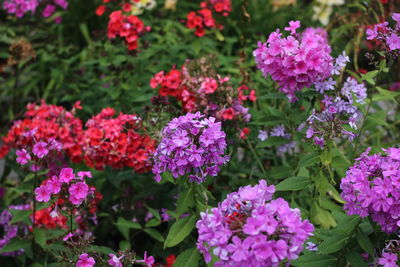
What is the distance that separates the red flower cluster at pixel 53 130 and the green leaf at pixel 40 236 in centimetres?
46

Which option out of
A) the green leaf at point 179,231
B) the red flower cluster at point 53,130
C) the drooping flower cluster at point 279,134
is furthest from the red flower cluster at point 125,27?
the green leaf at point 179,231

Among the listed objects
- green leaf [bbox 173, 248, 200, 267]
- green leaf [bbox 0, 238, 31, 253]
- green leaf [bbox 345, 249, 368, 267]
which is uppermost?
green leaf [bbox 173, 248, 200, 267]

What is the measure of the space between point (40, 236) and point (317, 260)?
1.26 metres

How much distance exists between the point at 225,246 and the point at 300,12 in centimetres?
402

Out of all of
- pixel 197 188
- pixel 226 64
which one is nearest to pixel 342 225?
pixel 197 188

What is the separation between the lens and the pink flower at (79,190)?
2168mm

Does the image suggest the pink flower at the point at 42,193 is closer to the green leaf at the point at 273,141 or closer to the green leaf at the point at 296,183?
the green leaf at the point at 296,183

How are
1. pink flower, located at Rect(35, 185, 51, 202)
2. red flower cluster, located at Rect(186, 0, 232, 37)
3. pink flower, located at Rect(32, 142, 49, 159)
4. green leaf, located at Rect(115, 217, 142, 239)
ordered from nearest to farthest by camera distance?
pink flower, located at Rect(35, 185, 51, 202), pink flower, located at Rect(32, 142, 49, 159), green leaf, located at Rect(115, 217, 142, 239), red flower cluster, located at Rect(186, 0, 232, 37)

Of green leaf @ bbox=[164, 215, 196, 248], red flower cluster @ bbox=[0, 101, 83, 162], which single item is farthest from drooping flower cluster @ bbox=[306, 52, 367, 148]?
red flower cluster @ bbox=[0, 101, 83, 162]

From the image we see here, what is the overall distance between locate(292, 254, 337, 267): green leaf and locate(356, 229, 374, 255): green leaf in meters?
0.15

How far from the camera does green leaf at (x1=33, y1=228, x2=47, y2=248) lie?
8.24 ft

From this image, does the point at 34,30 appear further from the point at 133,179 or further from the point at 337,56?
the point at 337,56

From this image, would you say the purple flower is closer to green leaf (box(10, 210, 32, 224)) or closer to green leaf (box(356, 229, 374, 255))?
green leaf (box(356, 229, 374, 255))

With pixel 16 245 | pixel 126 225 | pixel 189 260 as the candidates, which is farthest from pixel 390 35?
pixel 16 245
